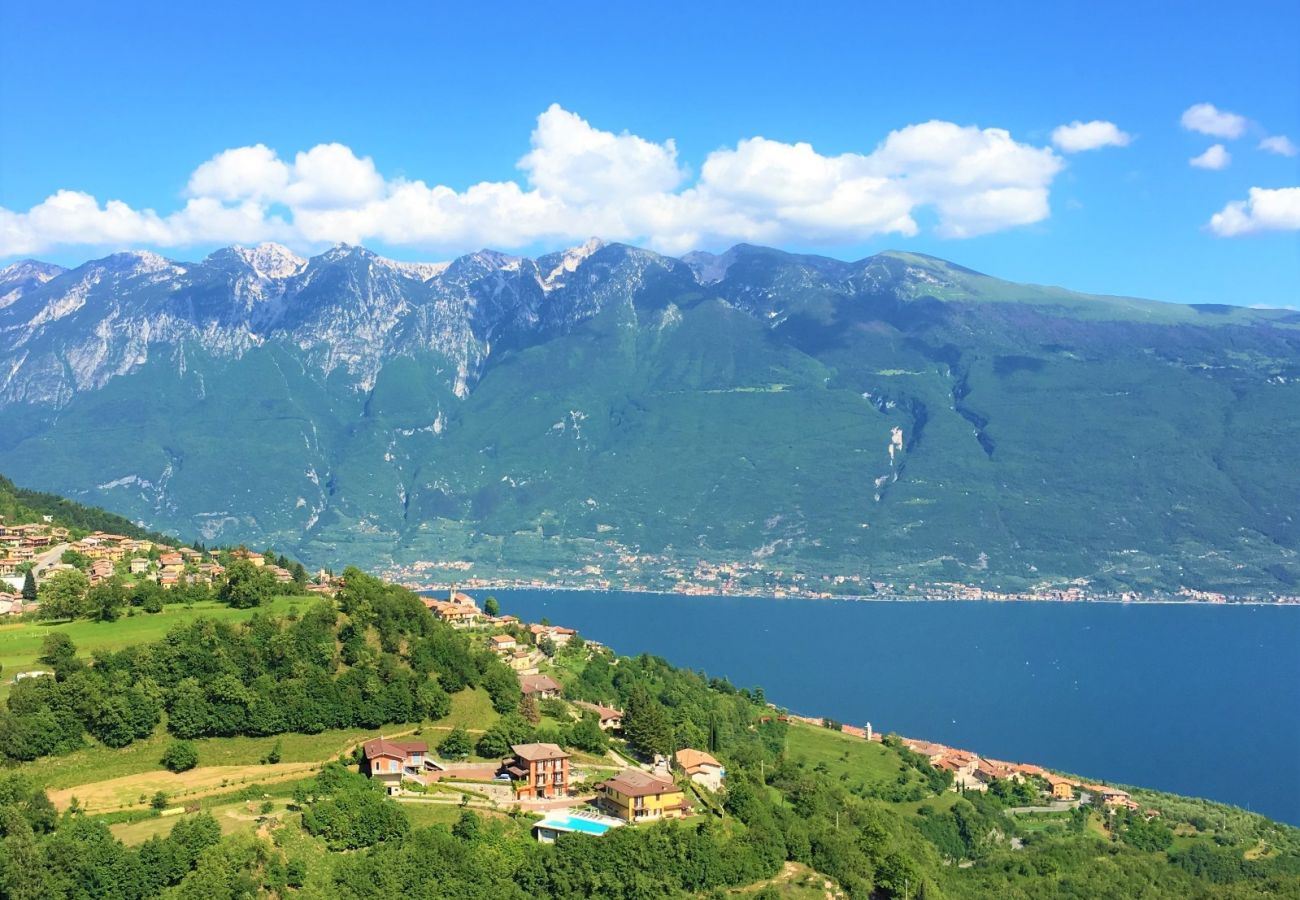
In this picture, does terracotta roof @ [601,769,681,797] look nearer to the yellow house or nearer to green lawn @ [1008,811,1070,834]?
the yellow house

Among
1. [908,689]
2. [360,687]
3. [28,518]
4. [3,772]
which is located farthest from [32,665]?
[908,689]

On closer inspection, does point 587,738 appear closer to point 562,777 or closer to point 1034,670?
point 562,777

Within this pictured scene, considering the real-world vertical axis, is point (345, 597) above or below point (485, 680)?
above

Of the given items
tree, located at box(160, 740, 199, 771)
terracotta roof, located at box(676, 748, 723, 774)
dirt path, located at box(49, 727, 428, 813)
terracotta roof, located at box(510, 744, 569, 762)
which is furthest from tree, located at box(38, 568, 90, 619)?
terracotta roof, located at box(676, 748, 723, 774)

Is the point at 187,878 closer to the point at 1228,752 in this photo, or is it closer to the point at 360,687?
the point at 360,687

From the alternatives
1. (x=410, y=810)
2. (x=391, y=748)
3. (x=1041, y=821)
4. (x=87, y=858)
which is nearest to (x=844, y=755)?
(x=1041, y=821)
